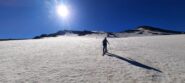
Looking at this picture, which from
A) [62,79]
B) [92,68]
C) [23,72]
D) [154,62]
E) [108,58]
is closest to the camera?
[62,79]

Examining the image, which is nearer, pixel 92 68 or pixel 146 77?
pixel 146 77

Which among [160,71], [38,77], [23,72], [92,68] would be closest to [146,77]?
[160,71]

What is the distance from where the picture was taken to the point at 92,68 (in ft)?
64.5

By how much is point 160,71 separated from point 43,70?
8677 millimetres

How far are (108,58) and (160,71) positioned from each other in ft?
20.1

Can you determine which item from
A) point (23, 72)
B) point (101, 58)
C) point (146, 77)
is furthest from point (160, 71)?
point (23, 72)

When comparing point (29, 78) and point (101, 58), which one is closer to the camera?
point (29, 78)

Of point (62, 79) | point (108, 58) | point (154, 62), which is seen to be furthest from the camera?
point (108, 58)

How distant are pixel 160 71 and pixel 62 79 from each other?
7389 mm

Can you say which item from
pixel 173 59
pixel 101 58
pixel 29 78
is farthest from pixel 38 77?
pixel 173 59

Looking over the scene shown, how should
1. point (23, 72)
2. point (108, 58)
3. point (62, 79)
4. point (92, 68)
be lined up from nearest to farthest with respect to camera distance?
point (62, 79), point (23, 72), point (92, 68), point (108, 58)

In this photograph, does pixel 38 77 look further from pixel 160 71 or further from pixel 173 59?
pixel 173 59

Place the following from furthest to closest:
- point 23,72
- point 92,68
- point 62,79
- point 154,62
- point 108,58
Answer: point 108,58 < point 154,62 < point 92,68 < point 23,72 < point 62,79

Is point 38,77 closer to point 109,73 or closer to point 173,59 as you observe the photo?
point 109,73
